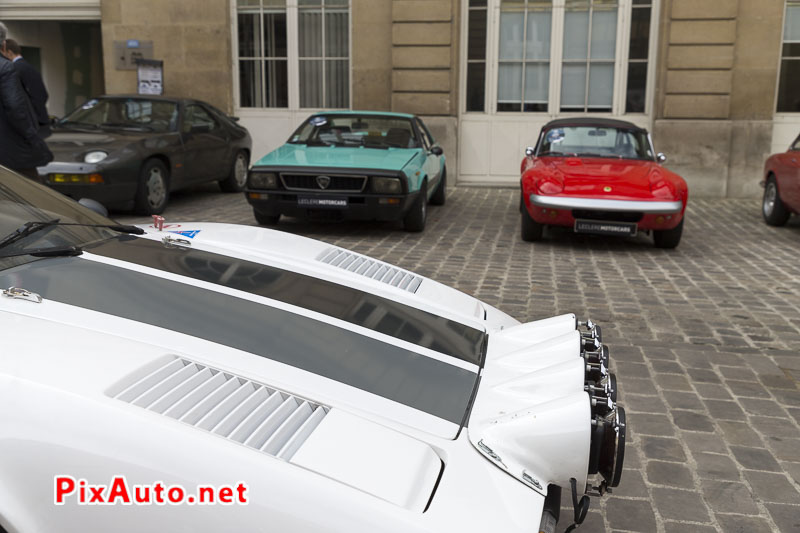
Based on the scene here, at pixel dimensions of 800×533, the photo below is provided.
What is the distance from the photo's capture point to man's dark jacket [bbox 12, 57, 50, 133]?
6973 millimetres

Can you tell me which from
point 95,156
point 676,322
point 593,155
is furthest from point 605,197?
point 95,156

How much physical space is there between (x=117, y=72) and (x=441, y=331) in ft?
46.7

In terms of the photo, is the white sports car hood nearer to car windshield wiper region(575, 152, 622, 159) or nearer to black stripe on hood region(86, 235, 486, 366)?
black stripe on hood region(86, 235, 486, 366)

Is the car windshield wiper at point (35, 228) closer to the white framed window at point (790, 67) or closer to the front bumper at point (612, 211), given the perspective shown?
the front bumper at point (612, 211)

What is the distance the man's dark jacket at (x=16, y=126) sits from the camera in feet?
22.0

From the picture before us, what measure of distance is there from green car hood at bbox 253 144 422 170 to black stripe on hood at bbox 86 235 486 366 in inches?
244

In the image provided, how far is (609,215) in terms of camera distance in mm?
8211

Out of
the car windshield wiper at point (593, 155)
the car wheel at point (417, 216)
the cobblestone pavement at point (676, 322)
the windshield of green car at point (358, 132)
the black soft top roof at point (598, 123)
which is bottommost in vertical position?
the cobblestone pavement at point (676, 322)

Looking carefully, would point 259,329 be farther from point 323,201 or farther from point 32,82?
point 323,201

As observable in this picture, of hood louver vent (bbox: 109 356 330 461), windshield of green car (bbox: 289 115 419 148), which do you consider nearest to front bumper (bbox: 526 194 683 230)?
windshield of green car (bbox: 289 115 419 148)

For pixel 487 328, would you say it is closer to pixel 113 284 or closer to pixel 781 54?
pixel 113 284

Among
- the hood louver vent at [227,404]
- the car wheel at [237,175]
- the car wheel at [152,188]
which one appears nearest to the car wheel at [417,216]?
the car wheel at [152,188]

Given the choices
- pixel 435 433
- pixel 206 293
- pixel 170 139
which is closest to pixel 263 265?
pixel 206 293

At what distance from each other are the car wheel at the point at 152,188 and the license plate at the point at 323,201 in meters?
2.13
